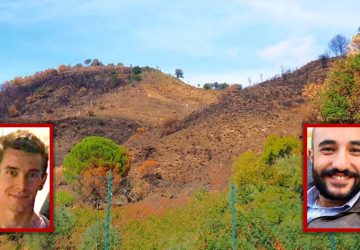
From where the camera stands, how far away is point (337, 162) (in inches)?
350

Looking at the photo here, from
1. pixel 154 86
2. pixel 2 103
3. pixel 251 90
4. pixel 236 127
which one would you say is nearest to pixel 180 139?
pixel 236 127

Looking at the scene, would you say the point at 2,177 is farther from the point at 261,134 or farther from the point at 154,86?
the point at 154,86

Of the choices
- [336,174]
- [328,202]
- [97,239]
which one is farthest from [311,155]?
[97,239]

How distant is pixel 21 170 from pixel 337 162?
408cm

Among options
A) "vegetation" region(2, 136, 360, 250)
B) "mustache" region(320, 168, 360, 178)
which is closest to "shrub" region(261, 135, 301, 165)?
"vegetation" region(2, 136, 360, 250)

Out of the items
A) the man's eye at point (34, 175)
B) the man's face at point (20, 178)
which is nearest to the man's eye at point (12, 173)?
the man's face at point (20, 178)

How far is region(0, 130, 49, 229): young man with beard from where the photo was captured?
902cm

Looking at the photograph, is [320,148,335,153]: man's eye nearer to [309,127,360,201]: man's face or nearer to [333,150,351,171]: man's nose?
[309,127,360,201]: man's face

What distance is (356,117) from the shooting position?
848 inches

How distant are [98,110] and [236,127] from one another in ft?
89.4

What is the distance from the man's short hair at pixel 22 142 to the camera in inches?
357

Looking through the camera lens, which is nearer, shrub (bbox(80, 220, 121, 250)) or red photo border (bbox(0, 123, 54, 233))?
red photo border (bbox(0, 123, 54, 233))

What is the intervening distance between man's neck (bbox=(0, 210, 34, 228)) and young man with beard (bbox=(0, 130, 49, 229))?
0.06 feet

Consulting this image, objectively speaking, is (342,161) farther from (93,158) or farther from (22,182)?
(93,158)
